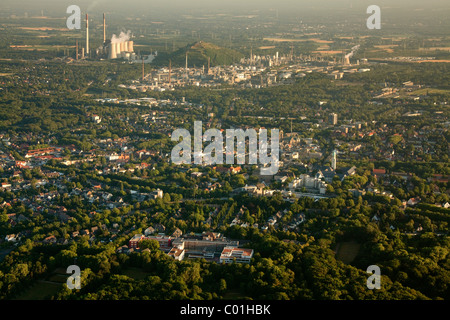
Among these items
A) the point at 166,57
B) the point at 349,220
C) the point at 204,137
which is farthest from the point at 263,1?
the point at 349,220

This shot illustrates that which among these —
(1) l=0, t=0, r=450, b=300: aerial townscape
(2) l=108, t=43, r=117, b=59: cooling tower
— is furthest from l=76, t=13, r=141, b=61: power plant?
(1) l=0, t=0, r=450, b=300: aerial townscape

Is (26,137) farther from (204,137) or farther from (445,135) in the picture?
(445,135)

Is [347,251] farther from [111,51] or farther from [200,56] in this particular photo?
[111,51]

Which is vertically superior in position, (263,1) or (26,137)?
(263,1)

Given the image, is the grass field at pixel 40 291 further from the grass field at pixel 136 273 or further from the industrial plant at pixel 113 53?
the industrial plant at pixel 113 53

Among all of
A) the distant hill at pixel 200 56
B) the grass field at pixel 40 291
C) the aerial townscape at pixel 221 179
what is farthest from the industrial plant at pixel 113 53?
the grass field at pixel 40 291
